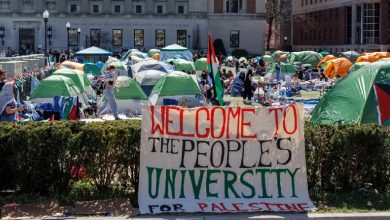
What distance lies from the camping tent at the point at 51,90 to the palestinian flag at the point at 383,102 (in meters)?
12.6

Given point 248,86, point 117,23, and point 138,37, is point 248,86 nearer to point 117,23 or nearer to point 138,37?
point 138,37

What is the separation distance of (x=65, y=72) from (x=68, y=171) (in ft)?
56.0

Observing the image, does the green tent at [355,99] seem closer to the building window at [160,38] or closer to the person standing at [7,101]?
the person standing at [7,101]

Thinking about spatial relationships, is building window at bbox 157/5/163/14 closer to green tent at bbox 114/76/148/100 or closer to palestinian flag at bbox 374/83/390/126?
green tent at bbox 114/76/148/100

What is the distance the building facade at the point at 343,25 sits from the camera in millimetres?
72125

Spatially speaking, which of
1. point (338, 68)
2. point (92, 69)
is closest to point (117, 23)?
point (92, 69)

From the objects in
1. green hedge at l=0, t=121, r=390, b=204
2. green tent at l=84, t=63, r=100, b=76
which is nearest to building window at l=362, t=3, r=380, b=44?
green tent at l=84, t=63, r=100, b=76

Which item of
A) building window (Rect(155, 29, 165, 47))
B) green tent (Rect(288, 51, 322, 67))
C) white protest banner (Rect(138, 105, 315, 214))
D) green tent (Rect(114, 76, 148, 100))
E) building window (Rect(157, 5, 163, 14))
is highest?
building window (Rect(157, 5, 163, 14))

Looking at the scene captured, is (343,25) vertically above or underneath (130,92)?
above

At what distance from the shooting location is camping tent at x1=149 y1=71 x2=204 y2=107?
78.3 feet

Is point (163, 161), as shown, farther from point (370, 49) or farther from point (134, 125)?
point (370, 49)

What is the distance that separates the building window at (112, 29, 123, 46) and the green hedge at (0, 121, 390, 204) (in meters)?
78.6

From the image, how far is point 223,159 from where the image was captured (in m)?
8.85

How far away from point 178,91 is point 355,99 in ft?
40.6
